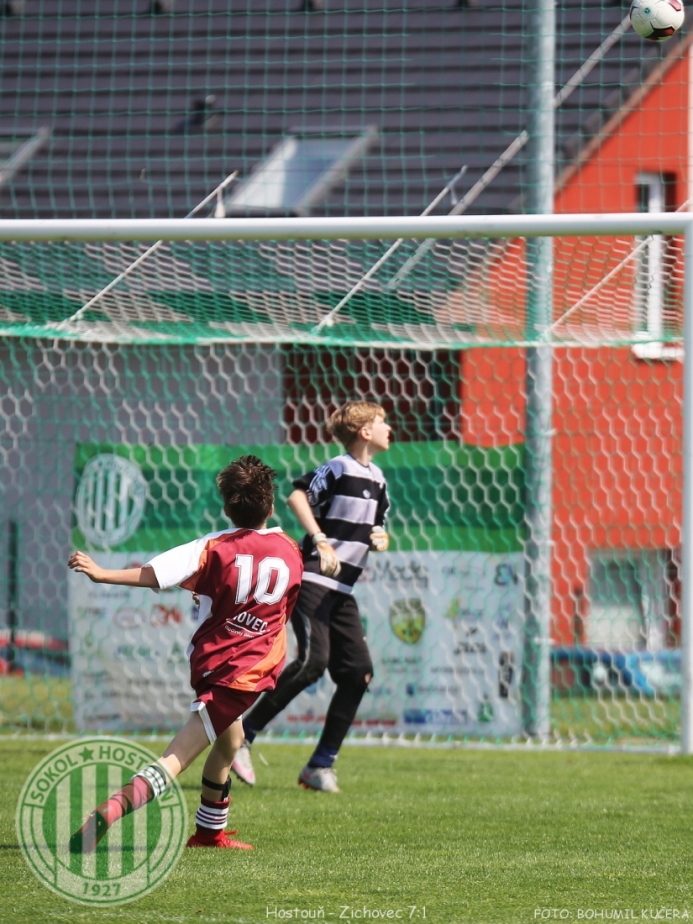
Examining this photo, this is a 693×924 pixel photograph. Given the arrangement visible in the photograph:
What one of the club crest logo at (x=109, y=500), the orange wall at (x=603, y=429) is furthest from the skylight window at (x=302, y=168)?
the club crest logo at (x=109, y=500)

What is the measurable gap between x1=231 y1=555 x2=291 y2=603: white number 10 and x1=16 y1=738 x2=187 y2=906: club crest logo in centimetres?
78

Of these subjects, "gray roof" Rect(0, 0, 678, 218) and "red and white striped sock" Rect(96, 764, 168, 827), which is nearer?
"red and white striped sock" Rect(96, 764, 168, 827)

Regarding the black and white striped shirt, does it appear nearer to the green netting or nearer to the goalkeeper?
the goalkeeper

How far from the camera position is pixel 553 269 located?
6.28 metres

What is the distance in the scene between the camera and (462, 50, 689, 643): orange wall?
8.68 metres

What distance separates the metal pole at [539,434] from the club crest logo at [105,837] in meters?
2.53

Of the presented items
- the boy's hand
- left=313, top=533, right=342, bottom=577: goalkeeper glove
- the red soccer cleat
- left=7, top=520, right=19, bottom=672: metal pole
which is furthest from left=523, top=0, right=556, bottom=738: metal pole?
the boy's hand

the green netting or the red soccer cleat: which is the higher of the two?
the green netting

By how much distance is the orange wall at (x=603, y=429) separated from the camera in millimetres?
8680

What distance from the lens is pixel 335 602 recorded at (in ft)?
17.4

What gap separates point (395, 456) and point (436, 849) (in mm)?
3939

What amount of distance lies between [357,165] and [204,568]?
293 inches

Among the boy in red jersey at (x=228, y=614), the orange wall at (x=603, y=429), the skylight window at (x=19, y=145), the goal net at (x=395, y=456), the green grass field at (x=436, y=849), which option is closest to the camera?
the green grass field at (x=436, y=849)

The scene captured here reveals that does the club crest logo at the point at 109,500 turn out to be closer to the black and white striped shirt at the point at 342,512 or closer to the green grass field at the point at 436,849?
the green grass field at the point at 436,849
